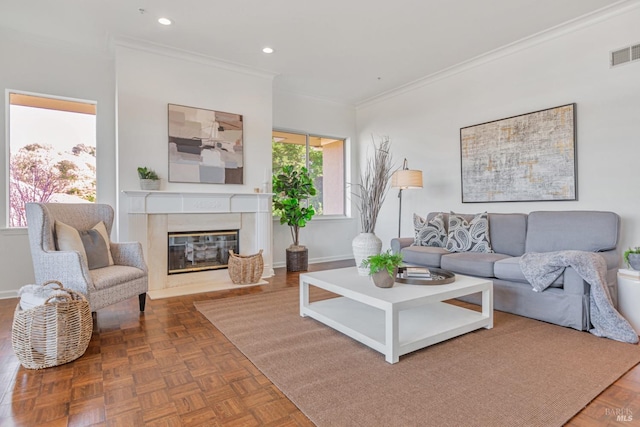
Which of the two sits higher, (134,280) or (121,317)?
(134,280)

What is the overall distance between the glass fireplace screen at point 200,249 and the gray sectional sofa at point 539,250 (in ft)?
7.70

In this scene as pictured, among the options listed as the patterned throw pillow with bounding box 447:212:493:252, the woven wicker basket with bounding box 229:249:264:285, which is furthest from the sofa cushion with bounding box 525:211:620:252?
the woven wicker basket with bounding box 229:249:264:285

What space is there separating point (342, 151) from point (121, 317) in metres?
4.56

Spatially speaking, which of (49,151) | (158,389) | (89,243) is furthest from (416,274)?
(49,151)

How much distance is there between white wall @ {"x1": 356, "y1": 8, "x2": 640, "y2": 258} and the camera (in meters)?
3.18

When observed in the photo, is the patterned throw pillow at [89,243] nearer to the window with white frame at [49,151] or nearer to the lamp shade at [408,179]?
the window with white frame at [49,151]

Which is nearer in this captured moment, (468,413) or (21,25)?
(468,413)

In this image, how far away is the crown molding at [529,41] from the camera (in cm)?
318

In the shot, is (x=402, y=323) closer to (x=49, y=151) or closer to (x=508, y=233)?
(x=508, y=233)

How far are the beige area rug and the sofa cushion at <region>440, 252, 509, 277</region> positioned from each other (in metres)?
0.54

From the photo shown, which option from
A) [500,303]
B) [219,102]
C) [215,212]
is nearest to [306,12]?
[219,102]

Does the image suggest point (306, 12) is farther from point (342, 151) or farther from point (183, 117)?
point (342, 151)

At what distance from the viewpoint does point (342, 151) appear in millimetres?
6391

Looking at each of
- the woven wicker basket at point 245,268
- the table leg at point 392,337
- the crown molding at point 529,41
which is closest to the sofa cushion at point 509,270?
the table leg at point 392,337
